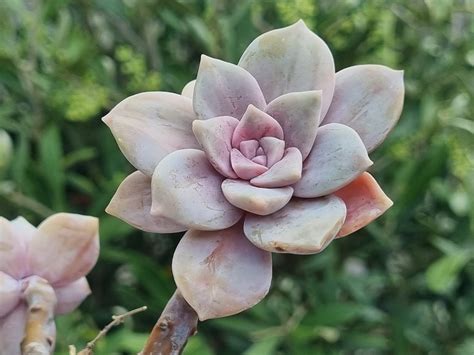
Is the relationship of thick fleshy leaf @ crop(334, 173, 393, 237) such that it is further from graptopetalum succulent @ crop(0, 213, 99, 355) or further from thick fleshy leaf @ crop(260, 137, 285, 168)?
graptopetalum succulent @ crop(0, 213, 99, 355)

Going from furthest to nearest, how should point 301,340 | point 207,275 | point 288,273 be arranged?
point 288,273, point 301,340, point 207,275

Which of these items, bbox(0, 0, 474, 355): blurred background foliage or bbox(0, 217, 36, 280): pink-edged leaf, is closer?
bbox(0, 217, 36, 280): pink-edged leaf

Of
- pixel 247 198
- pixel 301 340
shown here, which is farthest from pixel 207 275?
pixel 301 340

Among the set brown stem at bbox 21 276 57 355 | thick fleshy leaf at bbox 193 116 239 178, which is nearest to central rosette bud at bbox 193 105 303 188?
thick fleshy leaf at bbox 193 116 239 178

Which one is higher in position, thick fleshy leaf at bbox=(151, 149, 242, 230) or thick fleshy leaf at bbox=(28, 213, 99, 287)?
thick fleshy leaf at bbox=(151, 149, 242, 230)

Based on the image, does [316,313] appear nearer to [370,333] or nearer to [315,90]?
[370,333]

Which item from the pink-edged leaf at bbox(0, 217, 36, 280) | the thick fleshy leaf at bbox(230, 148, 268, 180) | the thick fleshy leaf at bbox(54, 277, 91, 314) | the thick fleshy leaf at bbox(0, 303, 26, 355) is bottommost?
the thick fleshy leaf at bbox(54, 277, 91, 314)

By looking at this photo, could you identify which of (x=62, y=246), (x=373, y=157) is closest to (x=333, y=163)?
(x=62, y=246)
